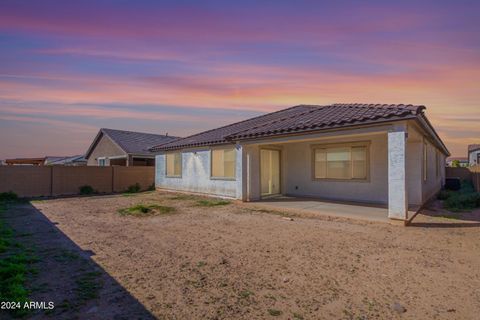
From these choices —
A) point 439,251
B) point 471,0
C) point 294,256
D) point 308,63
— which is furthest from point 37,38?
point 471,0

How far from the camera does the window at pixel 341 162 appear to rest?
11531 mm

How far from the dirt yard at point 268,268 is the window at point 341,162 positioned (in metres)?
3.77

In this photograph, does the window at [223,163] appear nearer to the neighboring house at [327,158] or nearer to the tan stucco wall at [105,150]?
the neighboring house at [327,158]

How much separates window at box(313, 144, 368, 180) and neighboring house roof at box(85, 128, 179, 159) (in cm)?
1410

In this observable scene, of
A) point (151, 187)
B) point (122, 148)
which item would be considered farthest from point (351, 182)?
point (122, 148)

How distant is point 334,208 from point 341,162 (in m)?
2.81

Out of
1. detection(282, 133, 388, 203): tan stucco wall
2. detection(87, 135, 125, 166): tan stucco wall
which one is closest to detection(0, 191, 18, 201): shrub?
detection(87, 135, 125, 166): tan stucco wall

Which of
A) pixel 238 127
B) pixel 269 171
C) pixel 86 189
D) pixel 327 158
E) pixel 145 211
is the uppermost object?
pixel 238 127

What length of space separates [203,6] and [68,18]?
13.3 ft

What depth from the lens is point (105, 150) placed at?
26.0 m

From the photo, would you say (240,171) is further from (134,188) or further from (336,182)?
(134,188)

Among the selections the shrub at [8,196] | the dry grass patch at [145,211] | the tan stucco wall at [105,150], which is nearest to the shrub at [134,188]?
the tan stucco wall at [105,150]

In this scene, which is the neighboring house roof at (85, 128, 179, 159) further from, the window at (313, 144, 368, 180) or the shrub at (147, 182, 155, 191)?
the window at (313, 144, 368, 180)

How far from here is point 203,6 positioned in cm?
870
